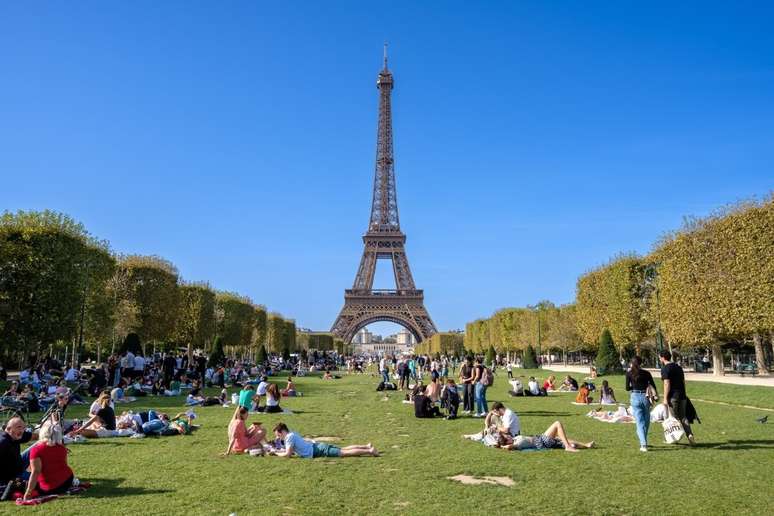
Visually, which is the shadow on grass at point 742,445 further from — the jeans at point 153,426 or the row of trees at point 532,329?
the row of trees at point 532,329

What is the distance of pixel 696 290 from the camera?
31703 mm

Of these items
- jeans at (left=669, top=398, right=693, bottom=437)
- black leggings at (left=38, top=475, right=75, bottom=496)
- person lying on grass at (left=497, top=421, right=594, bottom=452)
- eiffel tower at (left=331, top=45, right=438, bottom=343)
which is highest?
eiffel tower at (left=331, top=45, right=438, bottom=343)

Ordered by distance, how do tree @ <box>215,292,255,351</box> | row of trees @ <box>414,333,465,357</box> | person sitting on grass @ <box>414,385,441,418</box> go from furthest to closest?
row of trees @ <box>414,333,465,357</box> < tree @ <box>215,292,255,351</box> < person sitting on grass @ <box>414,385,441,418</box>

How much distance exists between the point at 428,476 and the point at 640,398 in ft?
15.6

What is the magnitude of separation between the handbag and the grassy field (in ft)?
0.68

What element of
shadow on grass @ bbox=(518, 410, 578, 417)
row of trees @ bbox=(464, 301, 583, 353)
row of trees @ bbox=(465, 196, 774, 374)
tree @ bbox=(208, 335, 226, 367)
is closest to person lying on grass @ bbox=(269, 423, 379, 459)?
shadow on grass @ bbox=(518, 410, 578, 417)

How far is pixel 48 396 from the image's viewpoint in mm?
19109

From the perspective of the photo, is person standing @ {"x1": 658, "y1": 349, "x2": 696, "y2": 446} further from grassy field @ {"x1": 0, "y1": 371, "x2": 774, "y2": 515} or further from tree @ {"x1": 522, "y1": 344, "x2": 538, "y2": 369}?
tree @ {"x1": 522, "y1": 344, "x2": 538, "y2": 369}

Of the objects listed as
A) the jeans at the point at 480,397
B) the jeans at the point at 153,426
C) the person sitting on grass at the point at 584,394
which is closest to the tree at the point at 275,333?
the person sitting on grass at the point at 584,394

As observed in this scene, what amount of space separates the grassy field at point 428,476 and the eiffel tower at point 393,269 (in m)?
71.8

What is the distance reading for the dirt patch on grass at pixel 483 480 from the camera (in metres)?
8.57

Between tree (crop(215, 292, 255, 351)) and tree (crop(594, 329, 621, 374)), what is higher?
tree (crop(215, 292, 255, 351))

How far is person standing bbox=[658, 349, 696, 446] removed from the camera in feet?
37.7

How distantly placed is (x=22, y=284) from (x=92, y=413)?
62.2 ft
